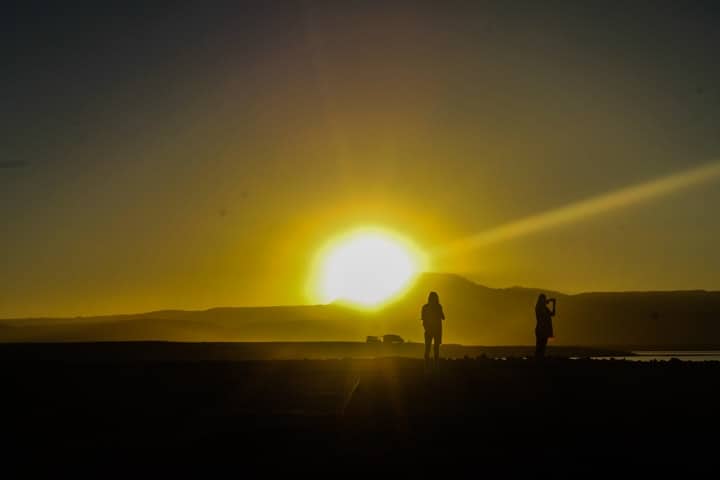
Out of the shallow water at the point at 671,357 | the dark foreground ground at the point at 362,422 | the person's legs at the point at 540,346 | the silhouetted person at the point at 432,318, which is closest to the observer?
the dark foreground ground at the point at 362,422

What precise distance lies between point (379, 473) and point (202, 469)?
2.23 m

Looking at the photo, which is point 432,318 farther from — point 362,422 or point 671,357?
point 671,357

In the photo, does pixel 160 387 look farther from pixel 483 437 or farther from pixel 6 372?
pixel 483 437

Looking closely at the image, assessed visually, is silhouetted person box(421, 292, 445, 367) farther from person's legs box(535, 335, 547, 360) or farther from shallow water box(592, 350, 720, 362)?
shallow water box(592, 350, 720, 362)

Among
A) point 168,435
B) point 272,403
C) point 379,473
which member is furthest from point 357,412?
point 379,473

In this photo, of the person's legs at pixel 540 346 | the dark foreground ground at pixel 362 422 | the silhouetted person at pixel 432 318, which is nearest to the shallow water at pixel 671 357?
the person's legs at pixel 540 346

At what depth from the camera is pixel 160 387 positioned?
25.3 m

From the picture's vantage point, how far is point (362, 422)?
17062mm

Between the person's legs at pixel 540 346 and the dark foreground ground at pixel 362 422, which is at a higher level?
the person's legs at pixel 540 346

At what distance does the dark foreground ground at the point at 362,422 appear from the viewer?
12547 millimetres

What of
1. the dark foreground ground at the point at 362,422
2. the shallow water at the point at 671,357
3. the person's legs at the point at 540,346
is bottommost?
the dark foreground ground at the point at 362,422

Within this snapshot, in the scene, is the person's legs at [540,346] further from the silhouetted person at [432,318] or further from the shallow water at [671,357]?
the shallow water at [671,357]

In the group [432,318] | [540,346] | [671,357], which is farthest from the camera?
[671,357]

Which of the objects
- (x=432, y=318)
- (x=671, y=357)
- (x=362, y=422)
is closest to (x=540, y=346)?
(x=432, y=318)
